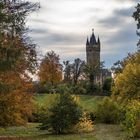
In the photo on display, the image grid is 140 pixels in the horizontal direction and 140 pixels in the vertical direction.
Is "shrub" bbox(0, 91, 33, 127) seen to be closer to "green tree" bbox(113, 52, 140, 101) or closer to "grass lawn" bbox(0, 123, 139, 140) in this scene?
"grass lawn" bbox(0, 123, 139, 140)

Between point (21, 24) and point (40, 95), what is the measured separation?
66.8 meters

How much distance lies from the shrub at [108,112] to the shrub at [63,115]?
14.6 metres

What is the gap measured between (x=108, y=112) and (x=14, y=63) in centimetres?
3379

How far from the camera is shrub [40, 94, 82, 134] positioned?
46.3 metres

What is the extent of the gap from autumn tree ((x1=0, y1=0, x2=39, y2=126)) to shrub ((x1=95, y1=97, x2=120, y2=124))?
18.9 metres

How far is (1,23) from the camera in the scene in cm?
2988

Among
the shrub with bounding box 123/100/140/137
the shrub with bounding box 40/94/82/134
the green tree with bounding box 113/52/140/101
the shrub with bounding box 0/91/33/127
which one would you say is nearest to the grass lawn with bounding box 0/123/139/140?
the shrub with bounding box 123/100/140/137

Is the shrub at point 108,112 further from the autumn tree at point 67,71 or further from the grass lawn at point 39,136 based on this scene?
the autumn tree at point 67,71

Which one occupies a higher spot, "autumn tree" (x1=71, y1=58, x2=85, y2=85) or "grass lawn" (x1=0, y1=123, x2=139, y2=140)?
"autumn tree" (x1=71, y1=58, x2=85, y2=85)

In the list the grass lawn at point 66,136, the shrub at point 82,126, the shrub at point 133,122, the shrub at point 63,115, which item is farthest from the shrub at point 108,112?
the shrub at point 133,122

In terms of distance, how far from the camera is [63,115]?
46.6 metres

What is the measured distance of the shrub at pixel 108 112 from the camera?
203ft

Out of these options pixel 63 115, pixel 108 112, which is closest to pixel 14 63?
pixel 63 115

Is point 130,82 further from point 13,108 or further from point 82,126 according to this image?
point 13,108
